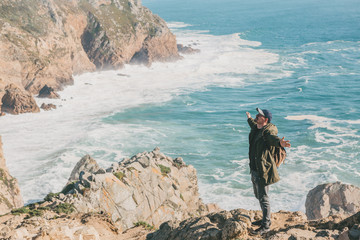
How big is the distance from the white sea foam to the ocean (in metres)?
0.13

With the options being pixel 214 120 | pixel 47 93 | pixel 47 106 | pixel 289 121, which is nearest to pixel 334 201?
pixel 289 121

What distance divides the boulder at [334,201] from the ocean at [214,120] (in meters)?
4.74

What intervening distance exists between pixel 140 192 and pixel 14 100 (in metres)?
32.9

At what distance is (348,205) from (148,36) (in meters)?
66.1

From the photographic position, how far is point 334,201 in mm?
21297

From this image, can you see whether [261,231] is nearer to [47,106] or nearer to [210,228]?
[210,228]

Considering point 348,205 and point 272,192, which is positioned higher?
point 348,205

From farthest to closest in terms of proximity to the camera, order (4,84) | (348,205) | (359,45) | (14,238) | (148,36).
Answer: (359,45) → (148,36) → (4,84) → (348,205) → (14,238)

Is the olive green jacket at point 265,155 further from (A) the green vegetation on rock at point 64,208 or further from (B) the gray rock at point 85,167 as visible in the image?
(B) the gray rock at point 85,167

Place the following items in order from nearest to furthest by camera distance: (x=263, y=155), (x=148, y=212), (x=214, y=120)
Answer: (x=263, y=155)
(x=148, y=212)
(x=214, y=120)

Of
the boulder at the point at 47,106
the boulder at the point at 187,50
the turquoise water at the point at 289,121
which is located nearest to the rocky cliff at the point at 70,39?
the boulder at the point at 47,106

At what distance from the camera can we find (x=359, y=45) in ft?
299

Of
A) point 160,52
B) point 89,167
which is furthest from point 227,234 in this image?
point 160,52

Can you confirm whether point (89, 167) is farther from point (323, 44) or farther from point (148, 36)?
point (323, 44)
